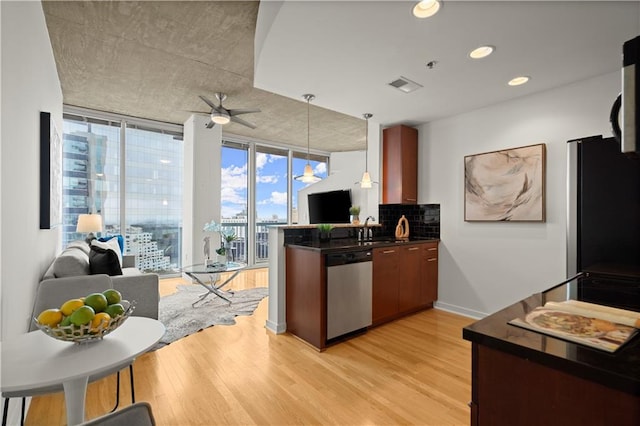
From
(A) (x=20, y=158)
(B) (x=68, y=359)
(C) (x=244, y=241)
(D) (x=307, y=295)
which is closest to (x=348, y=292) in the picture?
(D) (x=307, y=295)

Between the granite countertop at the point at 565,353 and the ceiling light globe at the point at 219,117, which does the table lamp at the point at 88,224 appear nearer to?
the ceiling light globe at the point at 219,117

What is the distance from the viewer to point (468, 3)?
1844 mm

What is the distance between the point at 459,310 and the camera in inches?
150

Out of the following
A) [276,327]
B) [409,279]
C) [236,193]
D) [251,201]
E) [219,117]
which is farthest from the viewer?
Answer: [251,201]

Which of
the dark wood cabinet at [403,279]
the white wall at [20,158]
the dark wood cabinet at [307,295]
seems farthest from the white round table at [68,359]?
the dark wood cabinet at [403,279]

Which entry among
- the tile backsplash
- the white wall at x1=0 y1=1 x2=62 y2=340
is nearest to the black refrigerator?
the tile backsplash

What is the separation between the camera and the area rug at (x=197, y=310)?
3218 mm

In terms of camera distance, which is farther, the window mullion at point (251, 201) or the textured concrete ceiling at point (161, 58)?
the window mullion at point (251, 201)

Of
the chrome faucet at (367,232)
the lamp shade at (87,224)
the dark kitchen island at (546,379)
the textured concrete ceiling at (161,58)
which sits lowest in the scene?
the dark kitchen island at (546,379)

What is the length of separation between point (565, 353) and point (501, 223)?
317 cm

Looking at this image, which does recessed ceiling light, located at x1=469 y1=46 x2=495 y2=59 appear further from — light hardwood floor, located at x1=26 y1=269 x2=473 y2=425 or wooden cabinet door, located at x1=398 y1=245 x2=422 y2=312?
light hardwood floor, located at x1=26 y1=269 x2=473 y2=425

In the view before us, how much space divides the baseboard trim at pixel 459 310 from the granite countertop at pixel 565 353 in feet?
10.1

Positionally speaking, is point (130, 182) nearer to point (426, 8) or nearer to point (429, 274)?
point (429, 274)

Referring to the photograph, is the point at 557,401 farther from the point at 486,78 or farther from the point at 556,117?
the point at 556,117
